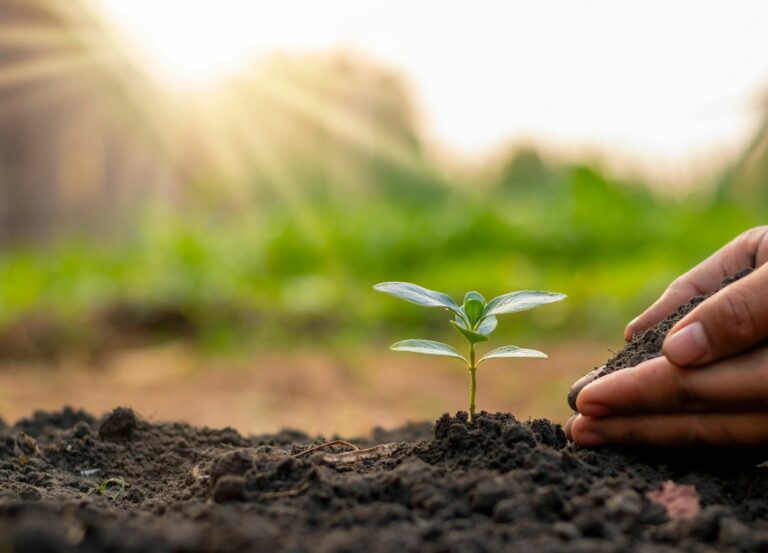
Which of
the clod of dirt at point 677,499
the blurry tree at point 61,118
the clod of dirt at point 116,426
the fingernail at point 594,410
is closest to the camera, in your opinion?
the clod of dirt at point 677,499

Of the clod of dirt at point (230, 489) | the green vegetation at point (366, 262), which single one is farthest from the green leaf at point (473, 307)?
the green vegetation at point (366, 262)

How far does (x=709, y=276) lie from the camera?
66.4 inches

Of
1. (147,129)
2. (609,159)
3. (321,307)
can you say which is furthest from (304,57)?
(321,307)

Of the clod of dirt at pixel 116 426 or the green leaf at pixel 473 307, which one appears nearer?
the green leaf at pixel 473 307

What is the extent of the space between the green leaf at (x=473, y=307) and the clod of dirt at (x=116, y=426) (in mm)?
920

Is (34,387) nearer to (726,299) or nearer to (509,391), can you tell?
(509,391)

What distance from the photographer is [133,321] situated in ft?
17.4

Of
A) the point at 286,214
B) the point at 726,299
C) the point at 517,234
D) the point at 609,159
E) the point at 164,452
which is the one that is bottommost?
the point at 164,452

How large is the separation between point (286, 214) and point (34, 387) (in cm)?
453

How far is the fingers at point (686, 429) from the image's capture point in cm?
129

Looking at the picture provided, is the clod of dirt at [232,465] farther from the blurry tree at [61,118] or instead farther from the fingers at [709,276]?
the blurry tree at [61,118]

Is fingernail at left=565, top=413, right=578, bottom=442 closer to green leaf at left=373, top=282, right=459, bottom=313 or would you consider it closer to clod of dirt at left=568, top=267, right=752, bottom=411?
clod of dirt at left=568, top=267, right=752, bottom=411

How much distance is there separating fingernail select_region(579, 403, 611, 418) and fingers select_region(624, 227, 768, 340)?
359mm

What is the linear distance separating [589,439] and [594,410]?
8 centimetres
